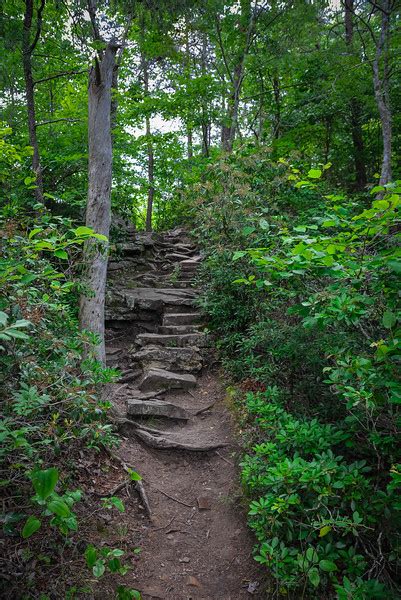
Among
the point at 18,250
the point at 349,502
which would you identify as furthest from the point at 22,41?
the point at 349,502

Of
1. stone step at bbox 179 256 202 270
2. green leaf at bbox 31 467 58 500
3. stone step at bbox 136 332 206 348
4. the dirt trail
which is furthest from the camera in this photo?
stone step at bbox 179 256 202 270

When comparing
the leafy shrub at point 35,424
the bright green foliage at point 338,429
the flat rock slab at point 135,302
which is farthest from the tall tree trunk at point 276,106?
the leafy shrub at point 35,424

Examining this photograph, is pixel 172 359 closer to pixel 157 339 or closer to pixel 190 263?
pixel 157 339

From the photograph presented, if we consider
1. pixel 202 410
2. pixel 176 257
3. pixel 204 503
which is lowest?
pixel 204 503

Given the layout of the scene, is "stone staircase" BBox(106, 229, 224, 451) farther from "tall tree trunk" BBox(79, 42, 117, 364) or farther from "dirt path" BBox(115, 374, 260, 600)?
"tall tree trunk" BBox(79, 42, 117, 364)

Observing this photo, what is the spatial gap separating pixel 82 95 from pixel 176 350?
673cm

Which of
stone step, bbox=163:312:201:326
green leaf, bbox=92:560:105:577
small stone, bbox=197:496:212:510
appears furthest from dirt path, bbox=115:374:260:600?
stone step, bbox=163:312:201:326

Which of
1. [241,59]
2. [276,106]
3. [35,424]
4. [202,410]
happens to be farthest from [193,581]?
[241,59]

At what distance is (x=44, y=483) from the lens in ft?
5.68

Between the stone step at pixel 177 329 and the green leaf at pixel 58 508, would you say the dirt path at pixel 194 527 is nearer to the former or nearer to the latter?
the green leaf at pixel 58 508

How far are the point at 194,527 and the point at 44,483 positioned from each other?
8.88 feet

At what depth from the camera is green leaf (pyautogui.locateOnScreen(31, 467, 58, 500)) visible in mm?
1715

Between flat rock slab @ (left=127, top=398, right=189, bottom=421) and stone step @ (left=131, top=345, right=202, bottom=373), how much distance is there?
3.64ft

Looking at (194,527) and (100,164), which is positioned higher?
(100,164)
